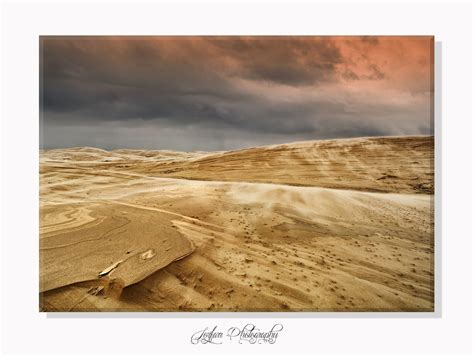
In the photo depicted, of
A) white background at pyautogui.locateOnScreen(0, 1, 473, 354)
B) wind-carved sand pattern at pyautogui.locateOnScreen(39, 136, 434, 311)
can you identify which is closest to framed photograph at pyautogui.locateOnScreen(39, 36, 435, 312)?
wind-carved sand pattern at pyautogui.locateOnScreen(39, 136, 434, 311)

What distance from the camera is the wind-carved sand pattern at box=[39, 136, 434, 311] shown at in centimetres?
333

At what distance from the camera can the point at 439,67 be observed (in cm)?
364

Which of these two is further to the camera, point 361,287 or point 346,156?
point 346,156
